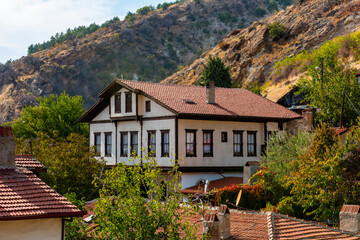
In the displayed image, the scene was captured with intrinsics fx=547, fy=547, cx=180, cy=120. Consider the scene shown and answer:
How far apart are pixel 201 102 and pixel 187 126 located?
3.26m

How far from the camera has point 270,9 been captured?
17862cm

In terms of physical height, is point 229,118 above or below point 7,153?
above

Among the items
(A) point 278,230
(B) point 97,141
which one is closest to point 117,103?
(B) point 97,141

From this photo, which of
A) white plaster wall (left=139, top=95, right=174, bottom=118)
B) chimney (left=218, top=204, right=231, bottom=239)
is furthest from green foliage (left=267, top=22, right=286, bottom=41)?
chimney (left=218, top=204, right=231, bottom=239)

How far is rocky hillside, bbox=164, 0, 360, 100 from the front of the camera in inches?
3174

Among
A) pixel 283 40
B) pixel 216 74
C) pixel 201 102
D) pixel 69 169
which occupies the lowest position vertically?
pixel 69 169

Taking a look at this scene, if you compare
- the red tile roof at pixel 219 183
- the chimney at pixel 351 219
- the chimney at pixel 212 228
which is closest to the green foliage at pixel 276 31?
the red tile roof at pixel 219 183

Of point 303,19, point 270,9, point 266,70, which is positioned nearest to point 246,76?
point 266,70

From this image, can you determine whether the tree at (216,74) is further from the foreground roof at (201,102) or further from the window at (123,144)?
the window at (123,144)

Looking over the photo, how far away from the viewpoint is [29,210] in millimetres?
16078

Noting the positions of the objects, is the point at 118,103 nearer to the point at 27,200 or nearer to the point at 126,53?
the point at 27,200

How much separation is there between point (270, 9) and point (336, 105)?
139461mm

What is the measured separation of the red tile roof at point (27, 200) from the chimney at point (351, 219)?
9.14 m

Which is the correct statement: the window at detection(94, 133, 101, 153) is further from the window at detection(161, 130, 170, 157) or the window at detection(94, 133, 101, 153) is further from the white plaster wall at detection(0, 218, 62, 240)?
the white plaster wall at detection(0, 218, 62, 240)
